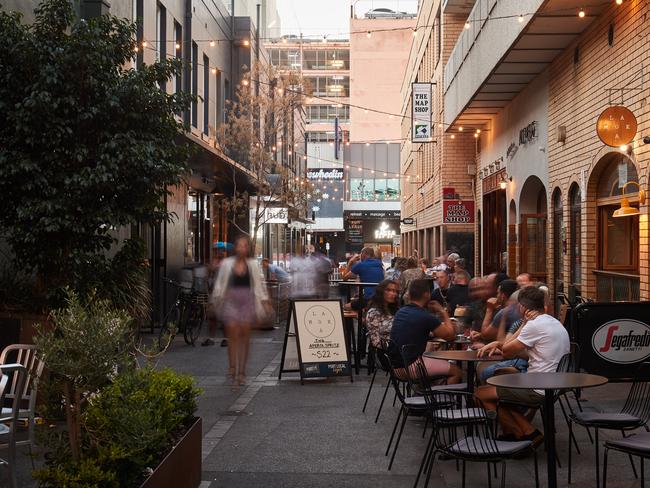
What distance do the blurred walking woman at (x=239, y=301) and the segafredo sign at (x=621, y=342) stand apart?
13.7 ft

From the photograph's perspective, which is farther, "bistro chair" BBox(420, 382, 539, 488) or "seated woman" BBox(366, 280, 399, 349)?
"seated woman" BBox(366, 280, 399, 349)

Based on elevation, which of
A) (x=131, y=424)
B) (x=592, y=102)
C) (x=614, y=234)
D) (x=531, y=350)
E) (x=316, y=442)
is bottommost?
(x=316, y=442)

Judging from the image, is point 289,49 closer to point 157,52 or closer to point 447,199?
point 447,199

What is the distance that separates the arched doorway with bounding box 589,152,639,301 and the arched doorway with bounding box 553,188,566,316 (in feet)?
7.36

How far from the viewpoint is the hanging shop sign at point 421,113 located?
2772 cm

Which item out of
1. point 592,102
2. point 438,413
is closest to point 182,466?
point 438,413

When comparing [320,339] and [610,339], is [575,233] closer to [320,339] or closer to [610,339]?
[610,339]

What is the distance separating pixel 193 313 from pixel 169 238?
320 centimetres

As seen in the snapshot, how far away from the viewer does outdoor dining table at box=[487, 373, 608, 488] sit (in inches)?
222

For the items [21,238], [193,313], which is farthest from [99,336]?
[193,313]

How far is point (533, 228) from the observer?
61.4 ft

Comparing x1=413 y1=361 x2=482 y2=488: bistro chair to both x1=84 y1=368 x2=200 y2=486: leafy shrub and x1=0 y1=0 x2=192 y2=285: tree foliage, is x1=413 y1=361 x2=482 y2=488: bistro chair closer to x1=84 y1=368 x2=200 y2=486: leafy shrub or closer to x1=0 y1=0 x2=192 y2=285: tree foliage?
x1=84 y1=368 x2=200 y2=486: leafy shrub

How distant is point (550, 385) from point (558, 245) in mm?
11068

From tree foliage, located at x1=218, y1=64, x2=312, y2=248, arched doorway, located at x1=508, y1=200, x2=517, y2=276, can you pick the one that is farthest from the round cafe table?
tree foliage, located at x1=218, y1=64, x2=312, y2=248
